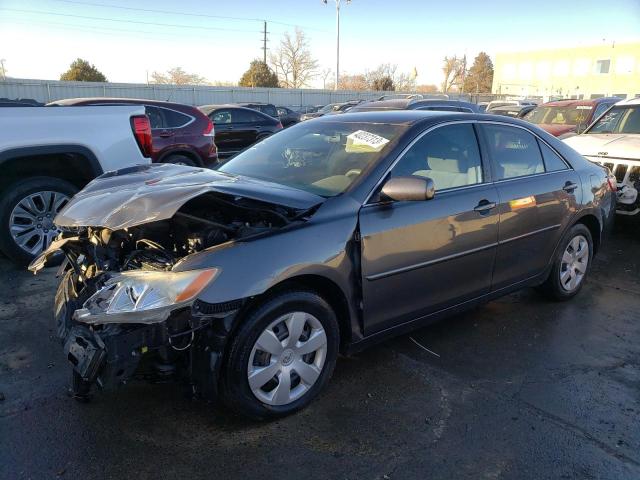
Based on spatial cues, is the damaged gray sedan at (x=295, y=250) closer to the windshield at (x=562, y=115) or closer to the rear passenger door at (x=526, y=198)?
the rear passenger door at (x=526, y=198)

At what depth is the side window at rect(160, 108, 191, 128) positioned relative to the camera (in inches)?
344

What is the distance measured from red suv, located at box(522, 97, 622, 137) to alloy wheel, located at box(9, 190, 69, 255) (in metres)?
9.67

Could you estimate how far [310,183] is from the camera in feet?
10.9

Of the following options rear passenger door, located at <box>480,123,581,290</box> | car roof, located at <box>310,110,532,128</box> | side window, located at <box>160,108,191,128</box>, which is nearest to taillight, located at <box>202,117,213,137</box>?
side window, located at <box>160,108,191,128</box>

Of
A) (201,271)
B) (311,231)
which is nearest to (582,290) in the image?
(311,231)

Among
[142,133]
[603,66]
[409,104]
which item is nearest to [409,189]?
[142,133]

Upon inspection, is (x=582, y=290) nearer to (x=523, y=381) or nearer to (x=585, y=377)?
(x=585, y=377)

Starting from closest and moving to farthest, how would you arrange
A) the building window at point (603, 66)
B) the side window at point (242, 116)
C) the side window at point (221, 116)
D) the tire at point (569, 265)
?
1. the tire at point (569, 265)
2. the side window at point (221, 116)
3. the side window at point (242, 116)
4. the building window at point (603, 66)

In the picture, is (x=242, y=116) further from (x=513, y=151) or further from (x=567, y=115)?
(x=513, y=151)

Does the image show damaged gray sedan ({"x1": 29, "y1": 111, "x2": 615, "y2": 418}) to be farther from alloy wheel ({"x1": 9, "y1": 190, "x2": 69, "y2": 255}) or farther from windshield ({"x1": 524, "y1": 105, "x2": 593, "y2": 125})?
windshield ({"x1": 524, "y1": 105, "x2": 593, "y2": 125})

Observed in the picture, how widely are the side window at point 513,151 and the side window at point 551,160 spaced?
0.22 ft

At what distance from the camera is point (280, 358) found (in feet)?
9.02

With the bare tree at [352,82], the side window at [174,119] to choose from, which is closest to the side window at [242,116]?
the side window at [174,119]

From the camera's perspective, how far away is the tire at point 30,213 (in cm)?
500
